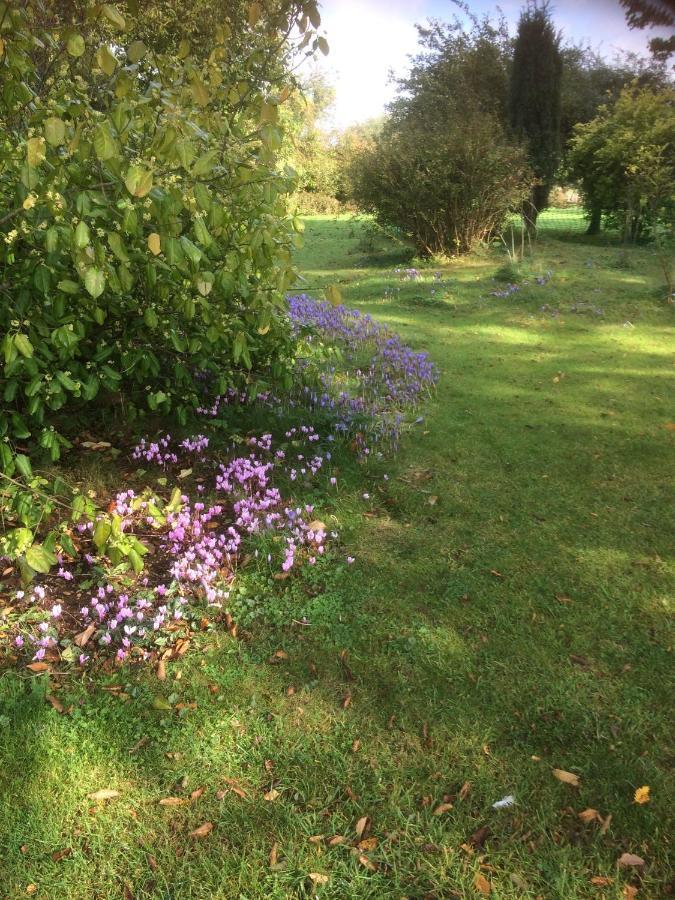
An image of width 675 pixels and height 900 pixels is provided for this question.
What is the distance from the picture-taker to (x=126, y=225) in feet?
6.46

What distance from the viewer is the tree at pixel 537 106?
46.6 feet

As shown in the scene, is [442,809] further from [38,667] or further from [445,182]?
[445,182]

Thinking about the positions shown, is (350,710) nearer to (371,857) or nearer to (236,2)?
(371,857)

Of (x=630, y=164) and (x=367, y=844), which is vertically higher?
(x=630, y=164)

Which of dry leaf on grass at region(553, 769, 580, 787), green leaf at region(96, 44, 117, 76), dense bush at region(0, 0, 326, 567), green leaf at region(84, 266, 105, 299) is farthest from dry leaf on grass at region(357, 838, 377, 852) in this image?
green leaf at region(96, 44, 117, 76)

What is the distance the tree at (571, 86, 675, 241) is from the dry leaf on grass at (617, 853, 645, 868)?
10.4 meters

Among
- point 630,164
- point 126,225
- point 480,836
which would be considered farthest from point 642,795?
point 630,164

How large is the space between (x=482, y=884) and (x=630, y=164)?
536 inches

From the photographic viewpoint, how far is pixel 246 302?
322 centimetres

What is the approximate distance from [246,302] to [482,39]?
17.7 meters

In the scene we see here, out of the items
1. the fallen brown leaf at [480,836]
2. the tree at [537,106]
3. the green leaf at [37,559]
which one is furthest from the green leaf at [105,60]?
the tree at [537,106]

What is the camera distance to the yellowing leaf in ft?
6.26

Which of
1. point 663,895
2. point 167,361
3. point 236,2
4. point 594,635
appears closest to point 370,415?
point 167,361

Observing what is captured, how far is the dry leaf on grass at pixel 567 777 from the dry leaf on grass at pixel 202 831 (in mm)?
1134
